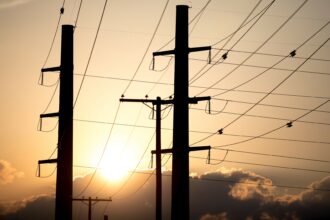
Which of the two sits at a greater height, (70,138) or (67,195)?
(70,138)

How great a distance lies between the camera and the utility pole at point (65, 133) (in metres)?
30.5

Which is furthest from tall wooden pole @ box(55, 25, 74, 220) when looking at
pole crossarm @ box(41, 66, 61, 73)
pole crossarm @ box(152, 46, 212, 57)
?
pole crossarm @ box(152, 46, 212, 57)

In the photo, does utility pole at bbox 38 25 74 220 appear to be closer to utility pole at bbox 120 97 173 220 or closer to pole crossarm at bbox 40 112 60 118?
pole crossarm at bbox 40 112 60 118

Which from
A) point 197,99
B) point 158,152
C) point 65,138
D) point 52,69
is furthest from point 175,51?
point 158,152

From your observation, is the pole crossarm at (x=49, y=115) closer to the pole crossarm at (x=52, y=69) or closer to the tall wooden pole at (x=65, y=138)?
the tall wooden pole at (x=65, y=138)

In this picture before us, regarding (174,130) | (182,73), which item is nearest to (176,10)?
(182,73)

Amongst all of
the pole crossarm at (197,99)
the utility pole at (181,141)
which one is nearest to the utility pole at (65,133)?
the utility pole at (181,141)

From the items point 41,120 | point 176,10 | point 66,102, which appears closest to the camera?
point 176,10

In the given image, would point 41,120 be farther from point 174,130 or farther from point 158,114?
point 174,130

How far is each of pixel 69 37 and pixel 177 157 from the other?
971 centimetres

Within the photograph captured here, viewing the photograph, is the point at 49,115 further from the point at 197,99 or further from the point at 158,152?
the point at 197,99

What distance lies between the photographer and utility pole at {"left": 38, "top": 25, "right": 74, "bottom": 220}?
30469mm

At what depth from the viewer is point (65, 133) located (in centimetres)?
3094

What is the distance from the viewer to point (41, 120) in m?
34.7
